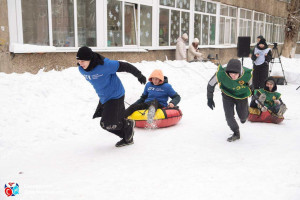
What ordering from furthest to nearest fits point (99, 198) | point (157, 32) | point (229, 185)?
point (157, 32), point (229, 185), point (99, 198)

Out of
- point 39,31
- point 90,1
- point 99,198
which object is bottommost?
point 99,198

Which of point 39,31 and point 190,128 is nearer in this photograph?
point 190,128

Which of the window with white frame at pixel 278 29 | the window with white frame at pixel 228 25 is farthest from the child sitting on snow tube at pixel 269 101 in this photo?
the window with white frame at pixel 278 29

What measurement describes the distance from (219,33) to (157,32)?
7620mm

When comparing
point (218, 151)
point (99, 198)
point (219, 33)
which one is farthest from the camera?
point (219, 33)

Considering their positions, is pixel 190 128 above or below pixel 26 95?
below

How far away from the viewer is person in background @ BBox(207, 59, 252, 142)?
5.20 meters

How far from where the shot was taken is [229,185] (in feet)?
11.8

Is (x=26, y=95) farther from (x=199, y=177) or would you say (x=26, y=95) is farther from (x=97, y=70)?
(x=199, y=177)

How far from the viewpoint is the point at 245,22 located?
78.8 feet

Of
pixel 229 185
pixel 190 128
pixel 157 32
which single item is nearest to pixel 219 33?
pixel 157 32

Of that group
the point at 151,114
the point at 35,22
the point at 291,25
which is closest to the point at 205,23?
the point at 291,25

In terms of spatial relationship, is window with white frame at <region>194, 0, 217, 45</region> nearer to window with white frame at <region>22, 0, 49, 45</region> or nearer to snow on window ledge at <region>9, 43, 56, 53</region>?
window with white frame at <region>22, 0, 49, 45</region>

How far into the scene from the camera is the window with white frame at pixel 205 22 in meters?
18.2
